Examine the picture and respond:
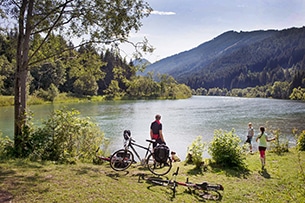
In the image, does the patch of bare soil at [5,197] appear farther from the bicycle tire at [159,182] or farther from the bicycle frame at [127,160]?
the bicycle tire at [159,182]

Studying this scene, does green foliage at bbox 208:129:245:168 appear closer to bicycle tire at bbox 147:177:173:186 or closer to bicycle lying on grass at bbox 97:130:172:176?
bicycle lying on grass at bbox 97:130:172:176

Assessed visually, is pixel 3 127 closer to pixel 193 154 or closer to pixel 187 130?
pixel 187 130

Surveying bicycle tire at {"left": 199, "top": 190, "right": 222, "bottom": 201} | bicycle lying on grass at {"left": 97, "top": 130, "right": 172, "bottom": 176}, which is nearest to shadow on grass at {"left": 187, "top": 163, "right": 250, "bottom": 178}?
bicycle lying on grass at {"left": 97, "top": 130, "right": 172, "bottom": 176}

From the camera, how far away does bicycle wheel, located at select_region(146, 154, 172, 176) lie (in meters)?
9.06

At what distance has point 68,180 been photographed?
705 cm

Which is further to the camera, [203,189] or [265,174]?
[265,174]

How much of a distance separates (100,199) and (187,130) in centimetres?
2507

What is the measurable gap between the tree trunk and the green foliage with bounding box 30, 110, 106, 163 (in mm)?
570

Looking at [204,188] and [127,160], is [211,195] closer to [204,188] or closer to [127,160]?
[204,188]

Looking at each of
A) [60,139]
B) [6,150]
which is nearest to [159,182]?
[60,139]

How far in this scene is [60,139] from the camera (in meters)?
10.3

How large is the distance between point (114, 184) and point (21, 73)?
6121mm

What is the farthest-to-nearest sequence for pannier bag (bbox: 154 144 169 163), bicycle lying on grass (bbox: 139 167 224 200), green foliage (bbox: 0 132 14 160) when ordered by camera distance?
green foliage (bbox: 0 132 14 160) < pannier bag (bbox: 154 144 169 163) < bicycle lying on grass (bbox: 139 167 224 200)

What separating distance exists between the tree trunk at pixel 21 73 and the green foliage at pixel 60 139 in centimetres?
57
